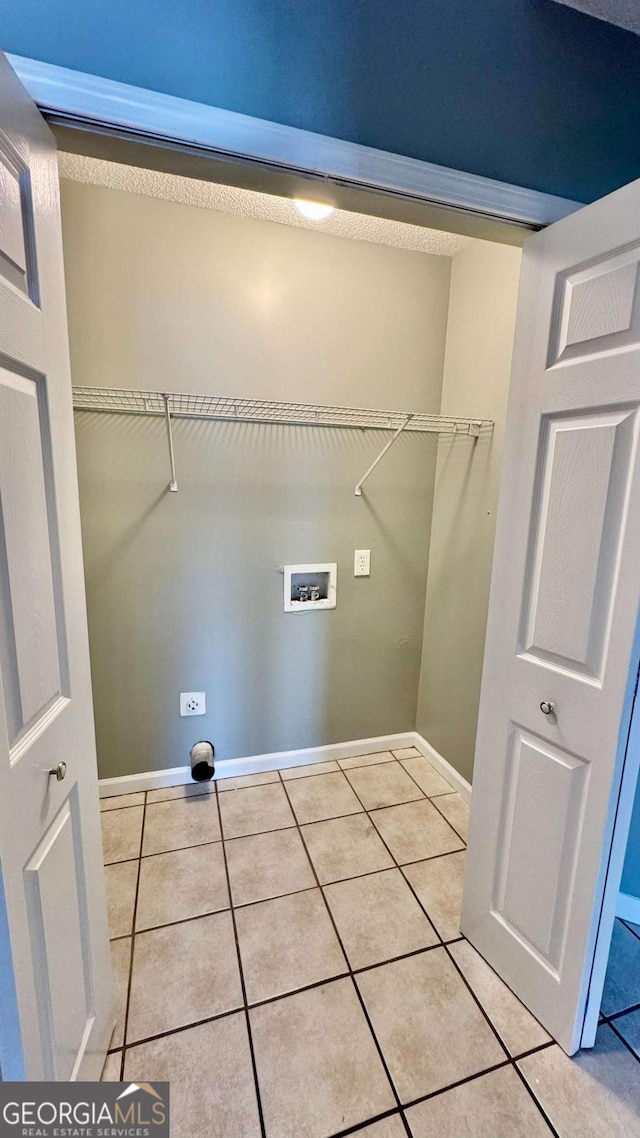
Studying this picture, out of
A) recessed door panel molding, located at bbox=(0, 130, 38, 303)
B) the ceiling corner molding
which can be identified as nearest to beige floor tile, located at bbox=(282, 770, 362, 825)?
recessed door panel molding, located at bbox=(0, 130, 38, 303)

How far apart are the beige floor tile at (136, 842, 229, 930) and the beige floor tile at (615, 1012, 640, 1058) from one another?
119cm

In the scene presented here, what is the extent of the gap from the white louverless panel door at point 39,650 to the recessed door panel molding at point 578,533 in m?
1.09

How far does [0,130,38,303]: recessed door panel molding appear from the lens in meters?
0.67

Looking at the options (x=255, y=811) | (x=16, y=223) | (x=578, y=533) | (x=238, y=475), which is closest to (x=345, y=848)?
(x=255, y=811)

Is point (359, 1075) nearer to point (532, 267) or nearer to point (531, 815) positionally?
point (531, 815)

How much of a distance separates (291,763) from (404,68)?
2.51 m

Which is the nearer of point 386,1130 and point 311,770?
point 386,1130

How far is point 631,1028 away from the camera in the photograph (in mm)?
1229

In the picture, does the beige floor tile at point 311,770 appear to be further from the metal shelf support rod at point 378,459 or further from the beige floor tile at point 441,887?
the metal shelf support rod at point 378,459

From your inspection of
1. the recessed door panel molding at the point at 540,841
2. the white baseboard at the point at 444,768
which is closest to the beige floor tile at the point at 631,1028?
the recessed door panel molding at the point at 540,841

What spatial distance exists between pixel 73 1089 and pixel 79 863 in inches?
15.5

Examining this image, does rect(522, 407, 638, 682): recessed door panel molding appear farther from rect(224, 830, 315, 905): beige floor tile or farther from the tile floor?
rect(224, 830, 315, 905): beige floor tile

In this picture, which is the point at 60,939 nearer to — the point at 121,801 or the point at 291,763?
the point at 121,801

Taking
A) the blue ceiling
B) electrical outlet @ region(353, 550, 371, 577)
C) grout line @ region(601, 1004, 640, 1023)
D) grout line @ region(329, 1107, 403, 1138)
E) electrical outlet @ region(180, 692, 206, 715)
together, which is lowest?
grout line @ region(601, 1004, 640, 1023)
